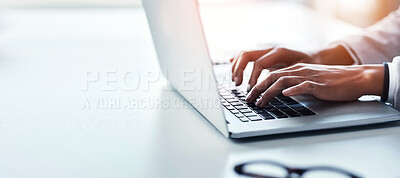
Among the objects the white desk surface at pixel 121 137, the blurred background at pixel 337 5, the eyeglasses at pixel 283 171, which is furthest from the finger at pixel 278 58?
the blurred background at pixel 337 5

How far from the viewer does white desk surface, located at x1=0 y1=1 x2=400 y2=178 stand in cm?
80

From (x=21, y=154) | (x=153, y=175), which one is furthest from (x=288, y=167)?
(x=21, y=154)

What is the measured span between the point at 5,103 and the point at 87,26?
0.70m

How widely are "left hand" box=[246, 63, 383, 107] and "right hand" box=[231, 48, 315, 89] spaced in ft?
0.32

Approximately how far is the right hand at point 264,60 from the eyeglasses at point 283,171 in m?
0.34

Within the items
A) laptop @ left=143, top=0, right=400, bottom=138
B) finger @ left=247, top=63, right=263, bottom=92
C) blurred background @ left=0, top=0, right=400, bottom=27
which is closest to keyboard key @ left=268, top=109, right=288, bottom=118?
laptop @ left=143, top=0, right=400, bottom=138

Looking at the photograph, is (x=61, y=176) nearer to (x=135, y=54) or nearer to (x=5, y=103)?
(x=5, y=103)

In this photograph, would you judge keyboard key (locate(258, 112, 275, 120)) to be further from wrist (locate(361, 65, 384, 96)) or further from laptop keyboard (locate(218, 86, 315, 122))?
wrist (locate(361, 65, 384, 96))

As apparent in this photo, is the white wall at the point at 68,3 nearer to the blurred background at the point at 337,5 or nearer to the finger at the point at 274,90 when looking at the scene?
the blurred background at the point at 337,5

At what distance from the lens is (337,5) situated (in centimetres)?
292

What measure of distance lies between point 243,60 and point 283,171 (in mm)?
436

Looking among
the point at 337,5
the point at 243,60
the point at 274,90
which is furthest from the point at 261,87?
the point at 337,5

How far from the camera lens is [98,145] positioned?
0.89m

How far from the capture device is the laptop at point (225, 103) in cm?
86
